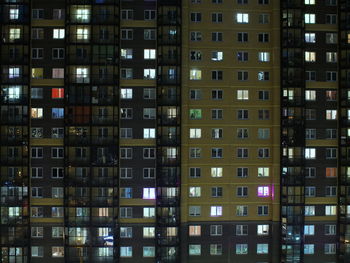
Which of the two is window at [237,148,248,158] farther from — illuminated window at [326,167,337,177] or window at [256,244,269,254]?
window at [256,244,269,254]

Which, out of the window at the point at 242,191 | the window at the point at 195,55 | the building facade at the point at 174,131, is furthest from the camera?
the window at the point at 242,191

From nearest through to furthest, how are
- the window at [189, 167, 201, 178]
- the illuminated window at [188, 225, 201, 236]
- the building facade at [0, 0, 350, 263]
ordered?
the building facade at [0, 0, 350, 263]
the window at [189, 167, 201, 178]
the illuminated window at [188, 225, 201, 236]

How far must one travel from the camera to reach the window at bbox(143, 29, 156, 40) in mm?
43906

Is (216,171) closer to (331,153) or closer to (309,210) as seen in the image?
(309,210)

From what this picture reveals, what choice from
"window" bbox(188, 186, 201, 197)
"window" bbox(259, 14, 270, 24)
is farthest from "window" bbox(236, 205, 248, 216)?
"window" bbox(259, 14, 270, 24)

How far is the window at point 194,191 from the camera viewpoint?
44.6 meters

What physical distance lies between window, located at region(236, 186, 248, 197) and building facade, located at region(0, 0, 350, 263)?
0.33 meters

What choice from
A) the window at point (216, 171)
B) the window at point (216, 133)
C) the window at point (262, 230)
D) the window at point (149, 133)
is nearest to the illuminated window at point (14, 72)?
the window at point (149, 133)

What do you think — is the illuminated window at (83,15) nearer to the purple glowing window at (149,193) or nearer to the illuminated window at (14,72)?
the illuminated window at (14,72)

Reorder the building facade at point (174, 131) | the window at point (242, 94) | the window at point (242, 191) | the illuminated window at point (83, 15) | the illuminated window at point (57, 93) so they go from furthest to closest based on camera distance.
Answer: the window at point (242, 191)
the window at point (242, 94)
the illuminated window at point (57, 93)
the building facade at point (174, 131)
the illuminated window at point (83, 15)

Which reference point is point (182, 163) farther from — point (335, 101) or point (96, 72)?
point (335, 101)

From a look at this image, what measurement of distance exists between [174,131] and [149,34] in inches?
427

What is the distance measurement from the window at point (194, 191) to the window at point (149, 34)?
55.2 feet

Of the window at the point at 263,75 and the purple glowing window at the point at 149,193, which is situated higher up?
the window at the point at 263,75
